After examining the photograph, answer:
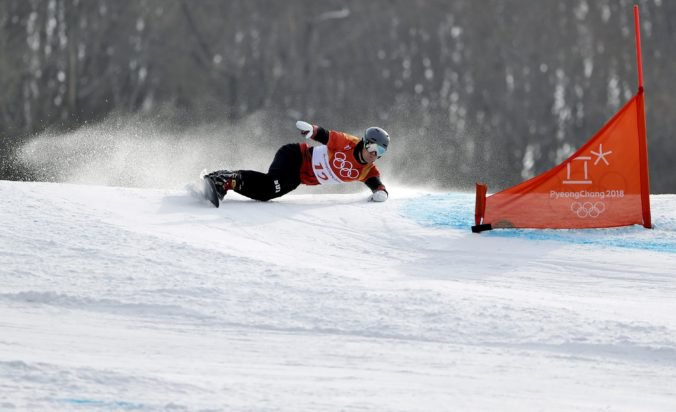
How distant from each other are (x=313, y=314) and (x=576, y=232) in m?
2.51

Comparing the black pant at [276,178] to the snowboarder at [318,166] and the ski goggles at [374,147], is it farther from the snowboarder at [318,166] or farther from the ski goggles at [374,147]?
the ski goggles at [374,147]

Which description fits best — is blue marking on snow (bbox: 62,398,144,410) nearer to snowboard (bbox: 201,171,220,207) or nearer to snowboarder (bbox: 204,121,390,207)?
snowboard (bbox: 201,171,220,207)

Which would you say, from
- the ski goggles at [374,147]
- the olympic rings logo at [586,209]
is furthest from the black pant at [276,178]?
the olympic rings logo at [586,209]

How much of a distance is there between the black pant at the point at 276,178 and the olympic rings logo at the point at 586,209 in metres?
1.82

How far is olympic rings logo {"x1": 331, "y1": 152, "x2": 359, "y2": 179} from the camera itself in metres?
6.28

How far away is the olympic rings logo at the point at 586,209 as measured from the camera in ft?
18.6

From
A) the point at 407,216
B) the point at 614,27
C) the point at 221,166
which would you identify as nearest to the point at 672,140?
the point at 614,27

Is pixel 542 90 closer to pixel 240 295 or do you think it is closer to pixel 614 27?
pixel 614 27

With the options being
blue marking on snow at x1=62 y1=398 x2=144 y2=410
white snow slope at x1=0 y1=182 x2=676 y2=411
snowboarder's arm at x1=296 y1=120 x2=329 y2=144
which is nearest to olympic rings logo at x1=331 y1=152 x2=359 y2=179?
snowboarder's arm at x1=296 y1=120 x2=329 y2=144

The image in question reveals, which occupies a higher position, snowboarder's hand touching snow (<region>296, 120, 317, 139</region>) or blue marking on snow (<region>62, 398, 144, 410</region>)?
snowboarder's hand touching snow (<region>296, 120, 317, 139</region>)

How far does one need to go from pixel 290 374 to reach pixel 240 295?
0.78 meters

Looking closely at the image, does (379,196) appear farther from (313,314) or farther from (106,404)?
(106,404)

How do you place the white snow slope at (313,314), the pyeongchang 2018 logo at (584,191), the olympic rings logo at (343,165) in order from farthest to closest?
the olympic rings logo at (343,165) < the pyeongchang 2018 logo at (584,191) < the white snow slope at (313,314)

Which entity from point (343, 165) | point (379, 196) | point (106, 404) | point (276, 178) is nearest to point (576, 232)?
point (379, 196)
